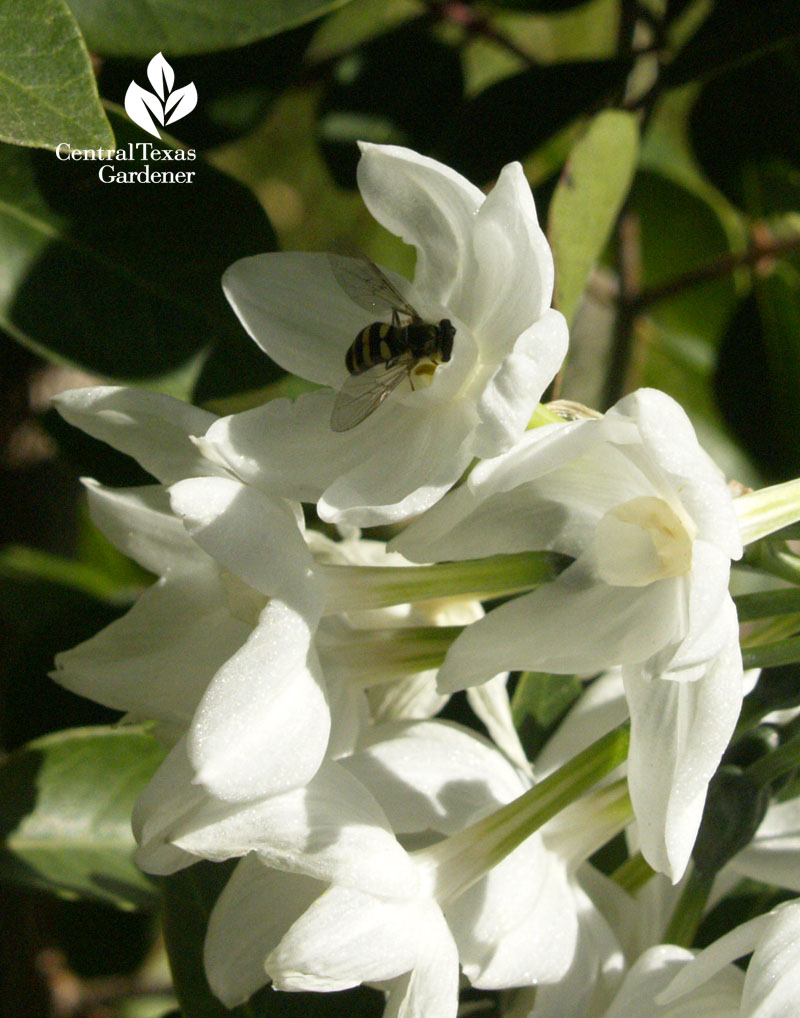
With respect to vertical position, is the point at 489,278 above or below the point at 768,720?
above

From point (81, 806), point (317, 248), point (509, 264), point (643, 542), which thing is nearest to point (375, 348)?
point (509, 264)

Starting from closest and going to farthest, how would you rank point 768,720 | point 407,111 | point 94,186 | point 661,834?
point 661,834 < point 768,720 < point 94,186 < point 407,111

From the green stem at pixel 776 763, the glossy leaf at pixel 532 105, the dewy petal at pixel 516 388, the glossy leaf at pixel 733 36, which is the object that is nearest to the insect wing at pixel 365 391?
the dewy petal at pixel 516 388

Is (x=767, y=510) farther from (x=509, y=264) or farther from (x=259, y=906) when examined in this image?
(x=259, y=906)

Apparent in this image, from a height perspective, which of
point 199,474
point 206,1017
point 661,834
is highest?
point 199,474

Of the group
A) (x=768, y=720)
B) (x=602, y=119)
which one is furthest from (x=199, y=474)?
(x=602, y=119)

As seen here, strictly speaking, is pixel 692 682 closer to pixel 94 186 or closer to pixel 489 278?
pixel 489 278

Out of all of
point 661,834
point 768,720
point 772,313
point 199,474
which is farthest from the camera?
point 772,313
